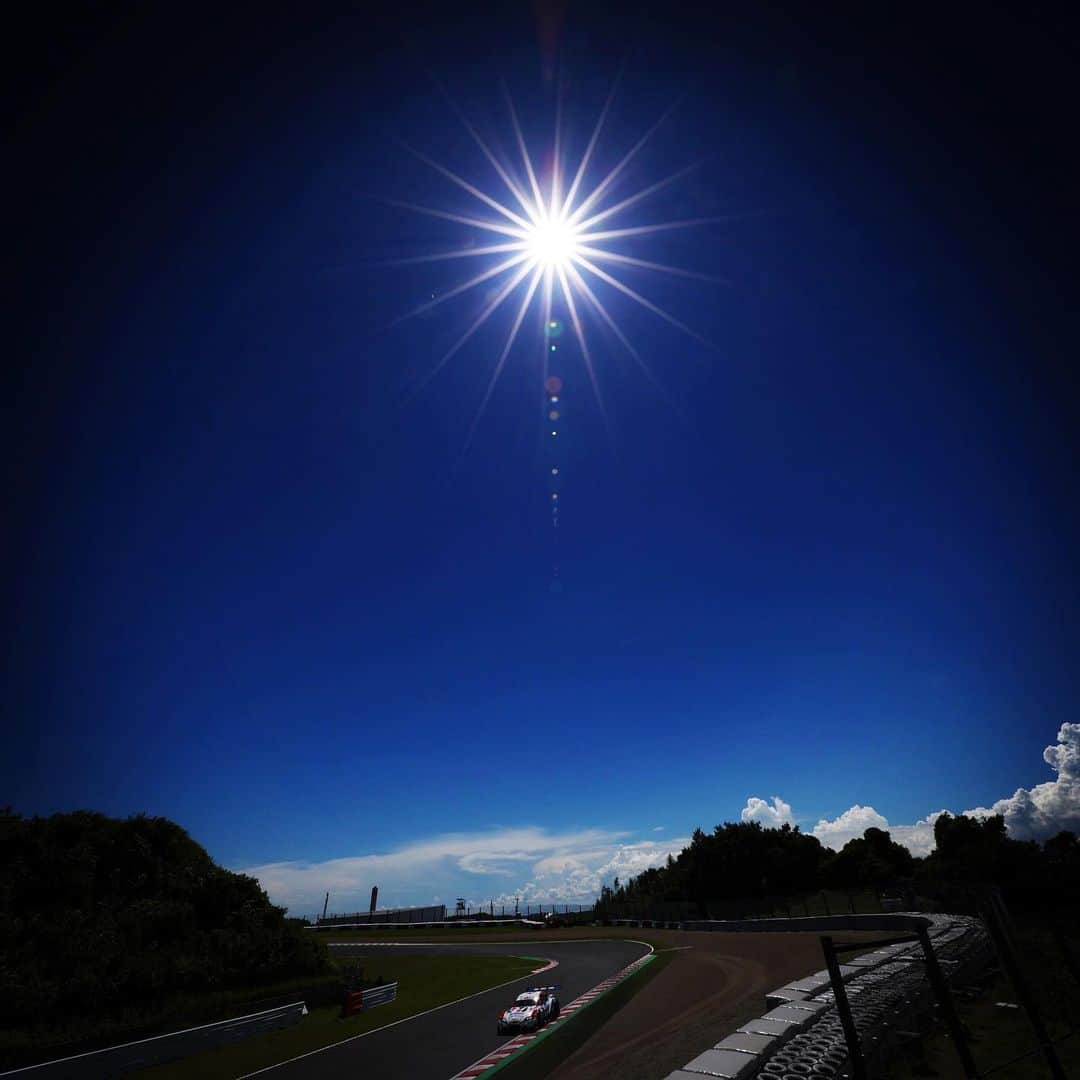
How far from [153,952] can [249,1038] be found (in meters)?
4.87

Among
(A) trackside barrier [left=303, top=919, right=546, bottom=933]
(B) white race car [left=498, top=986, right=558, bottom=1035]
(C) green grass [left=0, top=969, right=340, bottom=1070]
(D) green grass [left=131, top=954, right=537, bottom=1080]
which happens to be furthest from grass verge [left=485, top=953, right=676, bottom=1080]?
(A) trackside barrier [left=303, top=919, right=546, bottom=933]

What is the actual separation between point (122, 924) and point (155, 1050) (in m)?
5.54

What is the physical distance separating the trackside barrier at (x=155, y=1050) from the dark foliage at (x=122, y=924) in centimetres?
149

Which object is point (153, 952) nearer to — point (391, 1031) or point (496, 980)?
point (391, 1031)

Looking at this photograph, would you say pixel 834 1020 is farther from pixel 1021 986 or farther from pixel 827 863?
pixel 827 863

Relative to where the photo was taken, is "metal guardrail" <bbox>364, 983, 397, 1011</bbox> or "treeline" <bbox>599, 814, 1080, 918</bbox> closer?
"metal guardrail" <bbox>364, 983, 397, 1011</bbox>

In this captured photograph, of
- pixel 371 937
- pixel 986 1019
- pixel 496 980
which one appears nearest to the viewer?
pixel 986 1019

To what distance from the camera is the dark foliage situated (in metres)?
19.2

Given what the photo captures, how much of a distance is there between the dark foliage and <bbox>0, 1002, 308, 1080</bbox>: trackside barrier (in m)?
1.49

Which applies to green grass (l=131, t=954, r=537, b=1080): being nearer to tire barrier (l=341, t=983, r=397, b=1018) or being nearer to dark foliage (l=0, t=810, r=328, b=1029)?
tire barrier (l=341, t=983, r=397, b=1018)

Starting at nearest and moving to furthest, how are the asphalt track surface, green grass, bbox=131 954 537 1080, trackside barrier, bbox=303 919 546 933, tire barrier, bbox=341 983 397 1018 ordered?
1. the asphalt track surface
2. green grass, bbox=131 954 537 1080
3. tire barrier, bbox=341 983 397 1018
4. trackside barrier, bbox=303 919 546 933

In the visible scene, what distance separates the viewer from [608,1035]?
19.2 m

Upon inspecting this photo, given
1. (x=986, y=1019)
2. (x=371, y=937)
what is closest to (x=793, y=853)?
(x=371, y=937)

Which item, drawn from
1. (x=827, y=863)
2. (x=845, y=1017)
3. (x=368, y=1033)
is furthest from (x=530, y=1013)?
(x=827, y=863)
